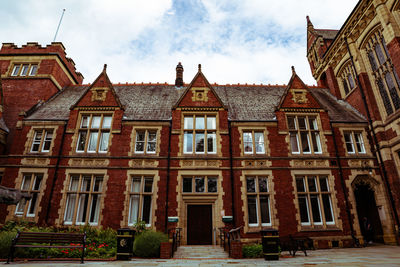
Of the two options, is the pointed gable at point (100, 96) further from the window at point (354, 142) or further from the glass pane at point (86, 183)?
the window at point (354, 142)

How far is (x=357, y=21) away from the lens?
18.5 meters

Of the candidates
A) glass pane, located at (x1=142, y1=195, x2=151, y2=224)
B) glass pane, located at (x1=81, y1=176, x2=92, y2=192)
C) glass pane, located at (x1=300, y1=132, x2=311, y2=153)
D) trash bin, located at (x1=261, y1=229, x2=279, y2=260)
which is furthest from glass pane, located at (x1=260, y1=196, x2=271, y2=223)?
glass pane, located at (x1=81, y1=176, x2=92, y2=192)

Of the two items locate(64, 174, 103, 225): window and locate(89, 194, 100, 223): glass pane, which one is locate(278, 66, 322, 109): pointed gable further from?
locate(89, 194, 100, 223): glass pane

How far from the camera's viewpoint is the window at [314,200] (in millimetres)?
15039

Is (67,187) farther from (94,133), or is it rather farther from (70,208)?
(94,133)

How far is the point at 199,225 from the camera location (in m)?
14.7

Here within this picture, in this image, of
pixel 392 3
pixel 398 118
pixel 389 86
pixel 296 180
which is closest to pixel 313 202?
pixel 296 180

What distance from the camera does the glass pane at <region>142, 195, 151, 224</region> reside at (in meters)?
14.8

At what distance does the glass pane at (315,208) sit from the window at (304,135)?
125 inches

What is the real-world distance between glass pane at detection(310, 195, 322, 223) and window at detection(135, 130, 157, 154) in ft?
36.8

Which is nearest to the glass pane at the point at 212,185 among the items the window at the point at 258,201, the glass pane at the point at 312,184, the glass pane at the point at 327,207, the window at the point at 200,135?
the window at the point at 200,135

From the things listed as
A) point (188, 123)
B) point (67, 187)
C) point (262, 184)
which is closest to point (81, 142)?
point (67, 187)

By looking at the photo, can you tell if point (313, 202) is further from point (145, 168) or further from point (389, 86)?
point (145, 168)

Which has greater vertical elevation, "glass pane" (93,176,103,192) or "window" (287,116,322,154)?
"window" (287,116,322,154)
